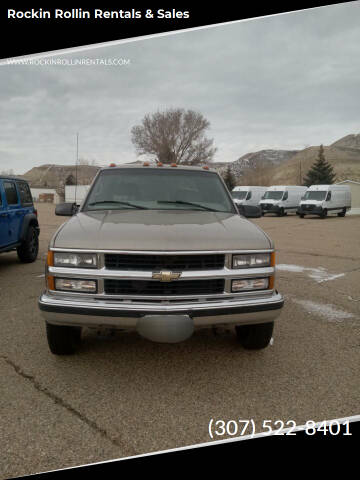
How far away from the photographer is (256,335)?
3705 millimetres

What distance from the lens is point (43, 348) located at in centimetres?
392

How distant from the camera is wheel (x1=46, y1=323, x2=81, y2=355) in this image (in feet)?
11.2

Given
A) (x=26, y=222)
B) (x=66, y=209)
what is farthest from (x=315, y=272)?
Answer: (x=26, y=222)

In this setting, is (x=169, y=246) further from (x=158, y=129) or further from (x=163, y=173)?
(x=158, y=129)

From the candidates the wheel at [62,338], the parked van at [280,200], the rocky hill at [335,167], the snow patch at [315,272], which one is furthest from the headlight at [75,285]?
the rocky hill at [335,167]

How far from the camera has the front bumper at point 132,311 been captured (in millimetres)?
2951

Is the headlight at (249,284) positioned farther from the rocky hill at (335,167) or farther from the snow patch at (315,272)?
the rocky hill at (335,167)

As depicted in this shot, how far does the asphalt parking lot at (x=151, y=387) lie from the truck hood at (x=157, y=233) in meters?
1.14

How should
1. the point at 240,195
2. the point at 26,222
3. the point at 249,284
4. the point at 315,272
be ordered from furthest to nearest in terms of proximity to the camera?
the point at 240,195 → the point at 26,222 → the point at 315,272 → the point at 249,284

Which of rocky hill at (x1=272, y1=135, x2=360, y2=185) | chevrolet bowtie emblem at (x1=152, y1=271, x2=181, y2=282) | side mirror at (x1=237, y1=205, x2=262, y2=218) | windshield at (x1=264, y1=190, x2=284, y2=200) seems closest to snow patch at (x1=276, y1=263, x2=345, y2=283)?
side mirror at (x1=237, y1=205, x2=262, y2=218)

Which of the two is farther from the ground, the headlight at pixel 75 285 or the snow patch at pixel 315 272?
the headlight at pixel 75 285

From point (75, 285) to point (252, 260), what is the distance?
145cm

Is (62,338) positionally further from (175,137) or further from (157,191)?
(175,137)

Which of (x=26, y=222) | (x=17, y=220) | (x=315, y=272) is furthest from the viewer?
(x=26, y=222)
